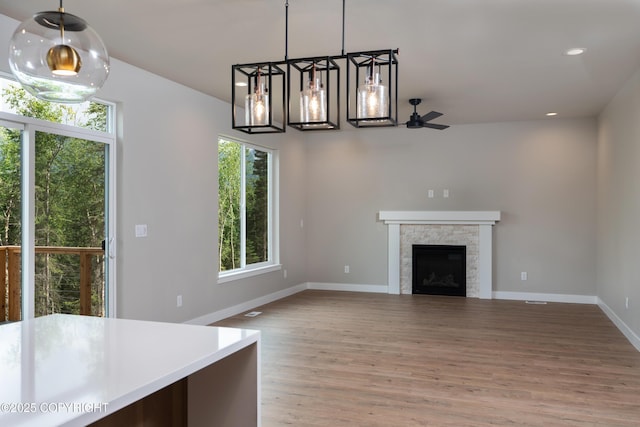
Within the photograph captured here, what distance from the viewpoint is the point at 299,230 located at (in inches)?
317

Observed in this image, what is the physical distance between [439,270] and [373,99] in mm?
5687

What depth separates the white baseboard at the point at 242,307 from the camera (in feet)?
18.1

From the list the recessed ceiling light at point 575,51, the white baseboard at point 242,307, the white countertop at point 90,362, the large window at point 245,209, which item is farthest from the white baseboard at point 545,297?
the white countertop at point 90,362

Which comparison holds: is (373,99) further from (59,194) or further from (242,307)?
(242,307)

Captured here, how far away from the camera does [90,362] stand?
1375 millimetres

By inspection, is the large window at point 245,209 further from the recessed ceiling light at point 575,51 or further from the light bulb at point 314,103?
the light bulb at point 314,103

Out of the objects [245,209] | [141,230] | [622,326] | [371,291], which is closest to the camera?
[141,230]

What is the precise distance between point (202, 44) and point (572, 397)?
363cm

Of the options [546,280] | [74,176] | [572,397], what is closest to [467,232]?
[546,280]

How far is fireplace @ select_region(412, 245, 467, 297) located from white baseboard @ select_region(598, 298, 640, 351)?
5.90 feet

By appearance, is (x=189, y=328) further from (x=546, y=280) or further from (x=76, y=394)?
(x=546, y=280)

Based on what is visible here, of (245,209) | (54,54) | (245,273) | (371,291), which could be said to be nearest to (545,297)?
(371,291)

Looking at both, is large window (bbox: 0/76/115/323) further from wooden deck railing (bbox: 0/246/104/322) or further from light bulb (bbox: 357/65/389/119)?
light bulb (bbox: 357/65/389/119)

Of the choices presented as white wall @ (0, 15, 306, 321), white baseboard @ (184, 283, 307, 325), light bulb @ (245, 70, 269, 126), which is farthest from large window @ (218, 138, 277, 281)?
light bulb @ (245, 70, 269, 126)
